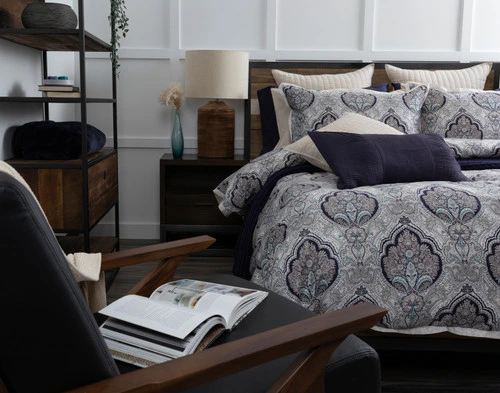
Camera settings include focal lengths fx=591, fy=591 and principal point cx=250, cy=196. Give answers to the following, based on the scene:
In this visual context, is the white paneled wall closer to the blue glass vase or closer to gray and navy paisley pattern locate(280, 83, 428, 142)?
the blue glass vase

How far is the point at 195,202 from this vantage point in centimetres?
379

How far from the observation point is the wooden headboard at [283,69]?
394cm

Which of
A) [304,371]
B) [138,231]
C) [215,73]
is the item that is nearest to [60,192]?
[215,73]

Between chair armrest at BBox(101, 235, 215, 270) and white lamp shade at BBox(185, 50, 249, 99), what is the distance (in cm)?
198

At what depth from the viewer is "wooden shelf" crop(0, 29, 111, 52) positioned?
8.41ft

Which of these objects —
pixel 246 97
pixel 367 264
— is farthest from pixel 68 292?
pixel 246 97

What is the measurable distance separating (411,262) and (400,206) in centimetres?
21

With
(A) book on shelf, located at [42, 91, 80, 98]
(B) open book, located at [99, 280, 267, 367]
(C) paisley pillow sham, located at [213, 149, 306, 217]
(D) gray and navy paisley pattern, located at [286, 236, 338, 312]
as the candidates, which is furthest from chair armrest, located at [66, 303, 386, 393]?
(A) book on shelf, located at [42, 91, 80, 98]

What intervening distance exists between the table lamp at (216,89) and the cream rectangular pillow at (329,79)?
0.83ft

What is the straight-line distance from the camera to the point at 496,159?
2955 millimetres

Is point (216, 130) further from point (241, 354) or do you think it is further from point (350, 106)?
point (241, 354)

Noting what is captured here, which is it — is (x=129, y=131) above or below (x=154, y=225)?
above

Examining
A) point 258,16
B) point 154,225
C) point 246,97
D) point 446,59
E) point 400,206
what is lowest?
point 154,225

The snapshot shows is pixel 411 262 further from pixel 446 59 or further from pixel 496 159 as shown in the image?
pixel 446 59
